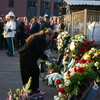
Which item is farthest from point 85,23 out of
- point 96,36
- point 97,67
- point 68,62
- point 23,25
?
point 23,25

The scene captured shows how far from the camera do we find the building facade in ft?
137

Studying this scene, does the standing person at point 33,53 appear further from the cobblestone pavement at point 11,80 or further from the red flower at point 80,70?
the red flower at point 80,70

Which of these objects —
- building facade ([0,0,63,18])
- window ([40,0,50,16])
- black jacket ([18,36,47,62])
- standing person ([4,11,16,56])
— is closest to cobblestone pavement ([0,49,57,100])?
black jacket ([18,36,47,62])

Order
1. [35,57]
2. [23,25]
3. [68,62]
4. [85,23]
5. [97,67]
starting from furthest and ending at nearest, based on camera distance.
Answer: [23,25], [85,23], [68,62], [35,57], [97,67]

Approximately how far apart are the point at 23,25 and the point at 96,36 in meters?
7.19

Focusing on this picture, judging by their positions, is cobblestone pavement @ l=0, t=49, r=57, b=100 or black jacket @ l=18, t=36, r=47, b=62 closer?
black jacket @ l=18, t=36, r=47, b=62

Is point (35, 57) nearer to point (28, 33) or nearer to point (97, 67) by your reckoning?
point (97, 67)

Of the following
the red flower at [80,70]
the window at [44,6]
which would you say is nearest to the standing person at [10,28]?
the red flower at [80,70]

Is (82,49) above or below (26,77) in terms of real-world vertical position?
above

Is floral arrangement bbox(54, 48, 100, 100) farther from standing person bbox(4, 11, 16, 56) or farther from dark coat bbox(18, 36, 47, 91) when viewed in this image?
standing person bbox(4, 11, 16, 56)

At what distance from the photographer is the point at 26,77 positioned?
680cm

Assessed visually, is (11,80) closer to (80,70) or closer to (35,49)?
(35,49)

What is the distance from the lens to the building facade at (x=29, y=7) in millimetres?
41750

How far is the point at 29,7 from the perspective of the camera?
42.7 m
